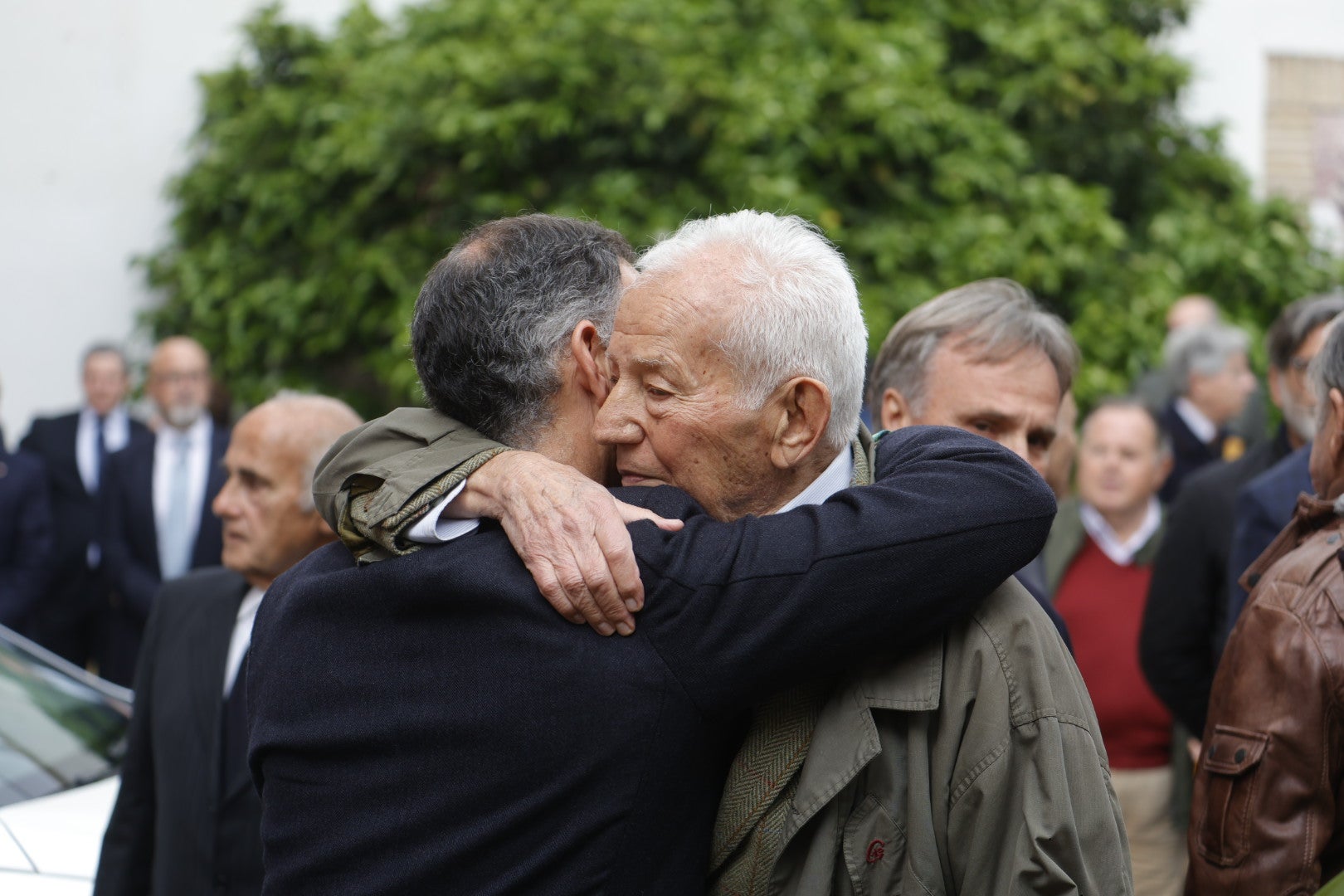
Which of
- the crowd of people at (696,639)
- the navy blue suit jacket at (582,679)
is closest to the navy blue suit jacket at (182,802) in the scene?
the crowd of people at (696,639)

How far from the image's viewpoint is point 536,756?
177 cm

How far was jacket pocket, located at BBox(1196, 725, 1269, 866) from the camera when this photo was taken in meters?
2.40

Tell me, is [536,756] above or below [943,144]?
below

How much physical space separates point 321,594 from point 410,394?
254 inches

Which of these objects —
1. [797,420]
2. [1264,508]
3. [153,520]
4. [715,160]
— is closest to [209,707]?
[797,420]

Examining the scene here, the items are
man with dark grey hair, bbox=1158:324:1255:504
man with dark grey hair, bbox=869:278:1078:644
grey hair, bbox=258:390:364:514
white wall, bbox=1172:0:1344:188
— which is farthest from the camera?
white wall, bbox=1172:0:1344:188

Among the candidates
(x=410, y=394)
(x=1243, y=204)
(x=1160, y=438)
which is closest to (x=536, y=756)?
(x=1160, y=438)

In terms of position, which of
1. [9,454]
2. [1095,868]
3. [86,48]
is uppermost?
[86,48]

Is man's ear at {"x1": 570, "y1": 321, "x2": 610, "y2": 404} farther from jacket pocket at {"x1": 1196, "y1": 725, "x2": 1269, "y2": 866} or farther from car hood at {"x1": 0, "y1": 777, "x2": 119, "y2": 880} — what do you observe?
car hood at {"x1": 0, "y1": 777, "x2": 119, "y2": 880}

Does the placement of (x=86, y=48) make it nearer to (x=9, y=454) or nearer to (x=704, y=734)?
(x=9, y=454)

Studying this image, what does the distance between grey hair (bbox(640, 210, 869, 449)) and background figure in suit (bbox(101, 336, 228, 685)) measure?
5.32 meters

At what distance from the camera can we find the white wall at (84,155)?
359 inches

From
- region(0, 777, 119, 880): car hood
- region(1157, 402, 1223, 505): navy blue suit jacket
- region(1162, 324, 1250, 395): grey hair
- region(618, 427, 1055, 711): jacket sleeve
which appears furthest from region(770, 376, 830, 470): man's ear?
region(1162, 324, 1250, 395): grey hair

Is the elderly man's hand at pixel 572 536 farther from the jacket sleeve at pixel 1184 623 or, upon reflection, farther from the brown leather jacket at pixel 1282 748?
the jacket sleeve at pixel 1184 623
